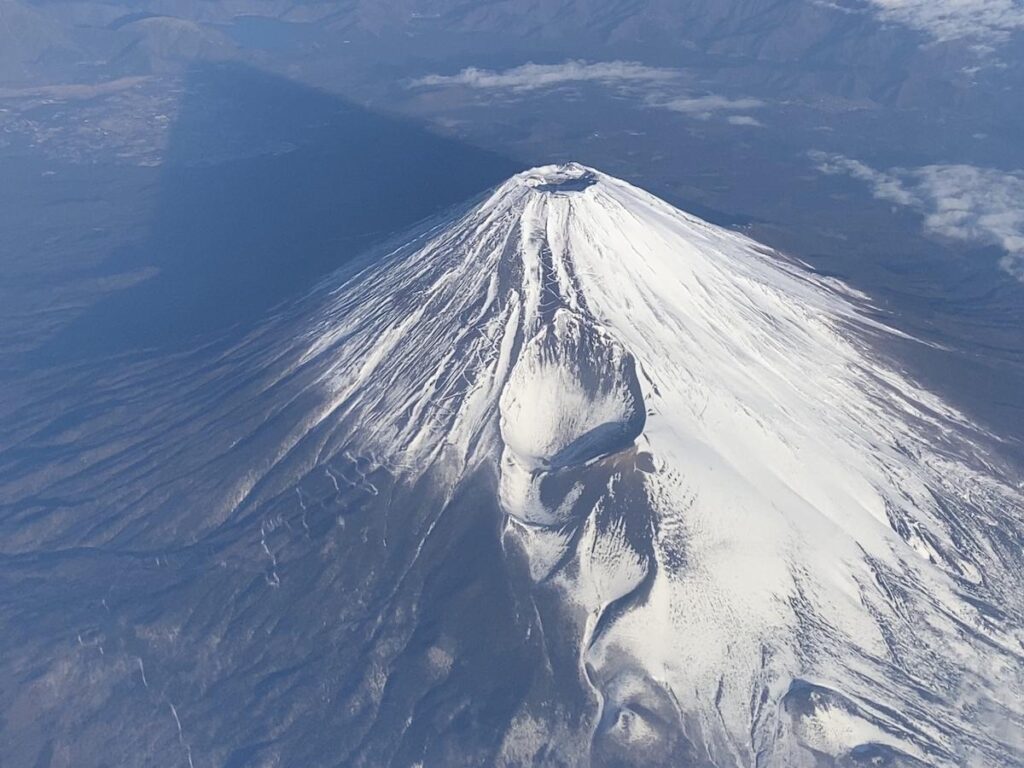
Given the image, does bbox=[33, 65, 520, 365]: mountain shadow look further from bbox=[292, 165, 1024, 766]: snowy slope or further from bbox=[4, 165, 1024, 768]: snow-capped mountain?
bbox=[292, 165, 1024, 766]: snowy slope

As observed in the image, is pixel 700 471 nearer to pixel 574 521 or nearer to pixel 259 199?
pixel 574 521

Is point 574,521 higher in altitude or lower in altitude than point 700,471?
lower

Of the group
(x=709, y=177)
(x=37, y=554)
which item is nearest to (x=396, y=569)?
(x=37, y=554)

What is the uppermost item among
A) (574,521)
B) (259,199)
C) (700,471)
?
(700,471)

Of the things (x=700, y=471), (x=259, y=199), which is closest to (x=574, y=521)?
(x=700, y=471)

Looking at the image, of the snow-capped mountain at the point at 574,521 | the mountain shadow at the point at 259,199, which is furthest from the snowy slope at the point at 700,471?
the mountain shadow at the point at 259,199
